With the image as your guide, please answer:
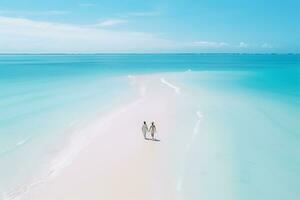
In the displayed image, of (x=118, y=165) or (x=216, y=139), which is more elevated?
(x=118, y=165)

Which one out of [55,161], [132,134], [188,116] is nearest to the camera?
[55,161]

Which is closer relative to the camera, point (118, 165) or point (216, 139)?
point (118, 165)

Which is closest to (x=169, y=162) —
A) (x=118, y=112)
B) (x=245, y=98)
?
(x=118, y=112)

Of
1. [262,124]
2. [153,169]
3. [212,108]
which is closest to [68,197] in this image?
[153,169]

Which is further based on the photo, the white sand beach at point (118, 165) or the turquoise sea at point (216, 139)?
the turquoise sea at point (216, 139)

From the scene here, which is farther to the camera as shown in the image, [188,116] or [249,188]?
[188,116]

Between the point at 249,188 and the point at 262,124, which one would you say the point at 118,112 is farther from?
the point at 249,188

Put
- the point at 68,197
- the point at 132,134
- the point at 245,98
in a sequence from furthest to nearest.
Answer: the point at 245,98, the point at 132,134, the point at 68,197

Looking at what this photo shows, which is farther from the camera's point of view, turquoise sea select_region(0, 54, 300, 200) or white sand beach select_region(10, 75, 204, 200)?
turquoise sea select_region(0, 54, 300, 200)
